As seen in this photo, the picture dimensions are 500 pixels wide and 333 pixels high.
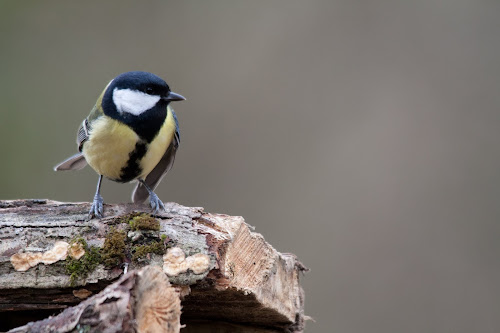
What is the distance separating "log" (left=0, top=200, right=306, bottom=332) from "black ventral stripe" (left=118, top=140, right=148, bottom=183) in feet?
0.73

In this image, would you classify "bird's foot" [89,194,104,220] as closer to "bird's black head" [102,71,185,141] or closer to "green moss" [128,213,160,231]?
"green moss" [128,213,160,231]

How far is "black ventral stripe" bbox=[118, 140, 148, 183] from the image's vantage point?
1.99 meters

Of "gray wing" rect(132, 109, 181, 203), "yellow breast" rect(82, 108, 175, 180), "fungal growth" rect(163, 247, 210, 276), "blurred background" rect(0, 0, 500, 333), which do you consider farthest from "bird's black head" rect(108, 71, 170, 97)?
"blurred background" rect(0, 0, 500, 333)

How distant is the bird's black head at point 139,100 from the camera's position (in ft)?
6.41

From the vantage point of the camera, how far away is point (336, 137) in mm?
3768

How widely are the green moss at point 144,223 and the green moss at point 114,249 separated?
32 mm

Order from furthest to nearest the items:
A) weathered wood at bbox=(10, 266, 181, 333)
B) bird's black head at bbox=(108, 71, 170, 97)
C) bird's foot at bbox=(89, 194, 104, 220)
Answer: bird's black head at bbox=(108, 71, 170, 97) → bird's foot at bbox=(89, 194, 104, 220) → weathered wood at bbox=(10, 266, 181, 333)

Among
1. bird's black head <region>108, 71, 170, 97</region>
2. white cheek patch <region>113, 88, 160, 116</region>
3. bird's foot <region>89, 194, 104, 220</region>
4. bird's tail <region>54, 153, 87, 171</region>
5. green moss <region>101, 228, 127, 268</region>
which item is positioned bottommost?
green moss <region>101, 228, 127, 268</region>

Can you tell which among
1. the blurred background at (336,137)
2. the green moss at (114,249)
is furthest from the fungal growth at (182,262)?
the blurred background at (336,137)

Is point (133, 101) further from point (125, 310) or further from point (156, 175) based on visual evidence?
point (125, 310)

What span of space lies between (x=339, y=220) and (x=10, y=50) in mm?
2403

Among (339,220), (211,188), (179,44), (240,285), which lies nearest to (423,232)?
(339,220)

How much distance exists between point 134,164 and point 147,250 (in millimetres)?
478

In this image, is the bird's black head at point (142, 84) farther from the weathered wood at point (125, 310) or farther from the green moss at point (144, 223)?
the weathered wood at point (125, 310)
